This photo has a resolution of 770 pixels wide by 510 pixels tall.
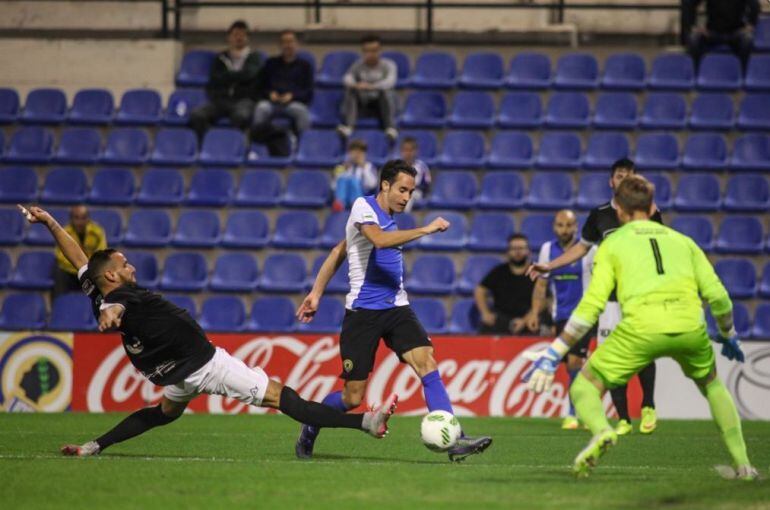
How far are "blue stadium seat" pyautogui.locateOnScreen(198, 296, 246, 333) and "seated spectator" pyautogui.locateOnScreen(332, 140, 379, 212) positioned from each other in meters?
1.87

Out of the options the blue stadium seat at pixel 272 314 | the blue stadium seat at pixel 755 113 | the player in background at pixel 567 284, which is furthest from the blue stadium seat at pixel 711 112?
the blue stadium seat at pixel 272 314

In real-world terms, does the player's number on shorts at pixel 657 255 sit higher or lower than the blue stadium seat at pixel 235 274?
higher

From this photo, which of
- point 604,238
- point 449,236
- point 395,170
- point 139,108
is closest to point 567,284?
point 604,238

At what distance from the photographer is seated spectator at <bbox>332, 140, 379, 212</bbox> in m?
17.6

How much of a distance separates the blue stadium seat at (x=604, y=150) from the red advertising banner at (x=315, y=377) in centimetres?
391

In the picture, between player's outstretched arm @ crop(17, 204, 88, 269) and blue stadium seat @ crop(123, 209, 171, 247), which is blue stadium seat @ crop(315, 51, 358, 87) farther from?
player's outstretched arm @ crop(17, 204, 88, 269)

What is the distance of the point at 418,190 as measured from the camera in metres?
17.9

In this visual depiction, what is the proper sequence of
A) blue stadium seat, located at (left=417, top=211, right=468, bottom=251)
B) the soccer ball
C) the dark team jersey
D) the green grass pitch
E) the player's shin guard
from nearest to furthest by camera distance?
the green grass pitch < the soccer ball < the dark team jersey < the player's shin guard < blue stadium seat, located at (left=417, top=211, right=468, bottom=251)

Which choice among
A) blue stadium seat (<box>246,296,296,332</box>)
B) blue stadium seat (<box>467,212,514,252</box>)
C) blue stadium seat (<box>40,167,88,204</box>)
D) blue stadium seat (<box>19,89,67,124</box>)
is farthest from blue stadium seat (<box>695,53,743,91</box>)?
blue stadium seat (<box>19,89,67,124</box>)

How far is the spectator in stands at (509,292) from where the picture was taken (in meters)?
16.3

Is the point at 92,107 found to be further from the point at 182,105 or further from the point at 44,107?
the point at 182,105

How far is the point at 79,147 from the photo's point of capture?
19.5 m

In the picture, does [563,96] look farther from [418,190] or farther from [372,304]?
[372,304]

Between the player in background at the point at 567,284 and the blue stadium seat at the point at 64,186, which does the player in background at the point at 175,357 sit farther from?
the blue stadium seat at the point at 64,186
